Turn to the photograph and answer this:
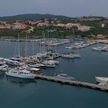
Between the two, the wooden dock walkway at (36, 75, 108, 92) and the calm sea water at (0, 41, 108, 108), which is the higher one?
the wooden dock walkway at (36, 75, 108, 92)

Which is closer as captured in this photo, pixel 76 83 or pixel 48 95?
pixel 48 95

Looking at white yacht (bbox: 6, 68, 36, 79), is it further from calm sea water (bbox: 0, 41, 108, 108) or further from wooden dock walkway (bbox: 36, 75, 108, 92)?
wooden dock walkway (bbox: 36, 75, 108, 92)

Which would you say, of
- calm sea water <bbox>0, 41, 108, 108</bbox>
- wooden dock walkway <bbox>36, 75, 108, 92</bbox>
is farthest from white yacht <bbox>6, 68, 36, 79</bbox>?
wooden dock walkway <bbox>36, 75, 108, 92</bbox>

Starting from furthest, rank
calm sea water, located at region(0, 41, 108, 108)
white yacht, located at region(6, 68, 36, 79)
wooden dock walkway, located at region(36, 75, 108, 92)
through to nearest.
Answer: white yacht, located at region(6, 68, 36, 79)
wooden dock walkway, located at region(36, 75, 108, 92)
calm sea water, located at region(0, 41, 108, 108)

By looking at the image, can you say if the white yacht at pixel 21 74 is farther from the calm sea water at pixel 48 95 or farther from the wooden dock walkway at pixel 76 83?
the wooden dock walkway at pixel 76 83

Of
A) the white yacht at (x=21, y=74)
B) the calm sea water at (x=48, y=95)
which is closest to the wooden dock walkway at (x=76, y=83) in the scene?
the calm sea water at (x=48, y=95)

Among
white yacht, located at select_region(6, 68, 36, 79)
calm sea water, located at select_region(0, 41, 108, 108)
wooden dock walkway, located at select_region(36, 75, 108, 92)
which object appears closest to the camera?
calm sea water, located at select_region(0, 41, 108, 108)

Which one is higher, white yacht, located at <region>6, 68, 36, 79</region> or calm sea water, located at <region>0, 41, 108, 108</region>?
white yacht, located at <region>6, 68, 36, 79</region>

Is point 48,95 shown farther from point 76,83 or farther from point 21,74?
point 21,74

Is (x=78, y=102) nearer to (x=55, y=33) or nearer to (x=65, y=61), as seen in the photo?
(x=65, y=61)

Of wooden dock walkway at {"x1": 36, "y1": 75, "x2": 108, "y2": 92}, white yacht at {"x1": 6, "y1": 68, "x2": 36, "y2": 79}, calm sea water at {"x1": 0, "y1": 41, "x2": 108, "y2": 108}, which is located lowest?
calm sea water at {"x1": 0, "y1": 41, "x2": 108, "y2": 108}

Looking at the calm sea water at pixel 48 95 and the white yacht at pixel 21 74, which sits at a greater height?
the white yacht at pixel 21 74

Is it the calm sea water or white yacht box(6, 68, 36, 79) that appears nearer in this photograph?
the calm sea water

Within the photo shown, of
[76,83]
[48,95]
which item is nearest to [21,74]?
[48,95]
